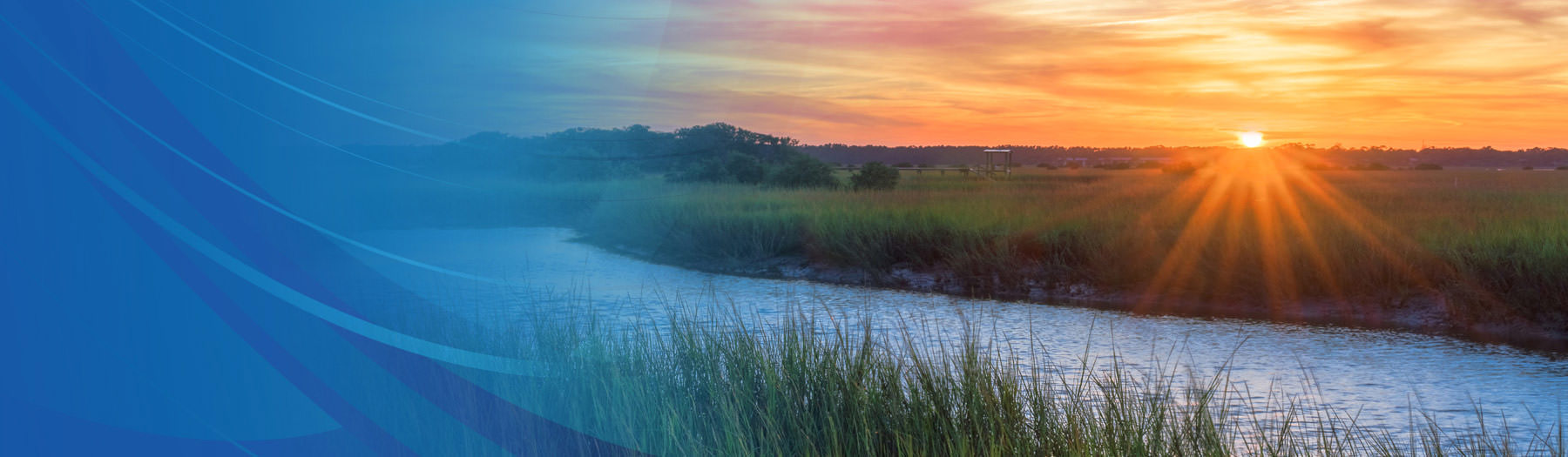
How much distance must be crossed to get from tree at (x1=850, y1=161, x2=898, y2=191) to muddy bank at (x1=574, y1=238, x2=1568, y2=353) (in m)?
14.5

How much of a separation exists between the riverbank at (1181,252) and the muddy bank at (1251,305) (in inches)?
0.8

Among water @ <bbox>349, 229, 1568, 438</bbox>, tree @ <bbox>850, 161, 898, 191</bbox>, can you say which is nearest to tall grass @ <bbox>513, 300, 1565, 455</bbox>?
water @ <bbox>349, 229, 1568, 438</bbox>

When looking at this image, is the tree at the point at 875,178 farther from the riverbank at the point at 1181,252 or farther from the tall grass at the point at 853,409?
the tall grass at the point at 853,409

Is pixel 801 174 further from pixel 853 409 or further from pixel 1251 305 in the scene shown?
pixel 853 409

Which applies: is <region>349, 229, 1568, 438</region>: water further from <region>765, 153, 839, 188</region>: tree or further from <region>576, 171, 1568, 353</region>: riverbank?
<region>765, 153, 839, 188</region>: tree

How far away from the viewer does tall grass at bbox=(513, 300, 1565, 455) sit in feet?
13.0

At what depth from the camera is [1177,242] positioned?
1259 centimetres

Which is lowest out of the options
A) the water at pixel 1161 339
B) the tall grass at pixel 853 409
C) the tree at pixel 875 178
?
the water at pixel 1161 339

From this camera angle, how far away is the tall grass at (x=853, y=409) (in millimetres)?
3951

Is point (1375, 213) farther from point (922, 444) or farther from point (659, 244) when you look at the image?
point (922, 444)

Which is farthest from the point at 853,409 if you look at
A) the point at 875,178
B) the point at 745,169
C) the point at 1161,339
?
the point at 745,169

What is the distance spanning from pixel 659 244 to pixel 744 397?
12529 millimetres

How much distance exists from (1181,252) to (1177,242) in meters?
0.27

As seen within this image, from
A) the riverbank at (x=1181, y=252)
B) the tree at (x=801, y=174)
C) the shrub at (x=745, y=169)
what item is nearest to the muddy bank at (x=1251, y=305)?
the riverbank at (x=1181, y=252)
